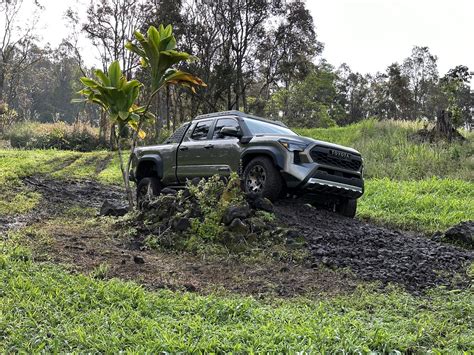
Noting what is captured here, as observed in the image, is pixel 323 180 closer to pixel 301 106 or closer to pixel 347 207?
pixel 347 207

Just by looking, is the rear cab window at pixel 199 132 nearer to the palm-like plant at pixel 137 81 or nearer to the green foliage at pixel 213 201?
the palm-like plant at pixel 137 81

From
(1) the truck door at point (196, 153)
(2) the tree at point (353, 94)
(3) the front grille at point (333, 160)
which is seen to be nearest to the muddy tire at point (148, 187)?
(1) the truck door at point (196, 153)

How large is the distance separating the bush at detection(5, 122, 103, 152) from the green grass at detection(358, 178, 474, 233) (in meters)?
20.1

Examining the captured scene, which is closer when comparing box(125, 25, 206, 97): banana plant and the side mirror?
the side mirror

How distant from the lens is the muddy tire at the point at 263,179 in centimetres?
748

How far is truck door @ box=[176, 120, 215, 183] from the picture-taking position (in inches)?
338

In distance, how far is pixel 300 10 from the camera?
93.2 ft

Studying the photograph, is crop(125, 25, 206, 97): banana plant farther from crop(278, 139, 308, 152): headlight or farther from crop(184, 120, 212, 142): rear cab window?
crop(278, 139, 308, 152): headlight

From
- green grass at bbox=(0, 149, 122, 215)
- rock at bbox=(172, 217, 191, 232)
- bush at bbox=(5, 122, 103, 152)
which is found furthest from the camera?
bush at bbox=(5, 122, 103, 152)

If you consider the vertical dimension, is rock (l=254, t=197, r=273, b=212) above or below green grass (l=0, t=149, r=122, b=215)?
above

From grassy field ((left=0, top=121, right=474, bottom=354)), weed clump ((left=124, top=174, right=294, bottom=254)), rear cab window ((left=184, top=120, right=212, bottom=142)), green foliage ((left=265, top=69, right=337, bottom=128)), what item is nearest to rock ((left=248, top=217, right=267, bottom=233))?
weed clump ((left=124, top=174, right=294, bottom=254))

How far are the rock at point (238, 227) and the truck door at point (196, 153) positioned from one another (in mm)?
2016

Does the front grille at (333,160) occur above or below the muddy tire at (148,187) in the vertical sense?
above

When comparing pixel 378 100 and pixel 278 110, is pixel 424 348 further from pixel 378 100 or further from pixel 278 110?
pixel 378 100
